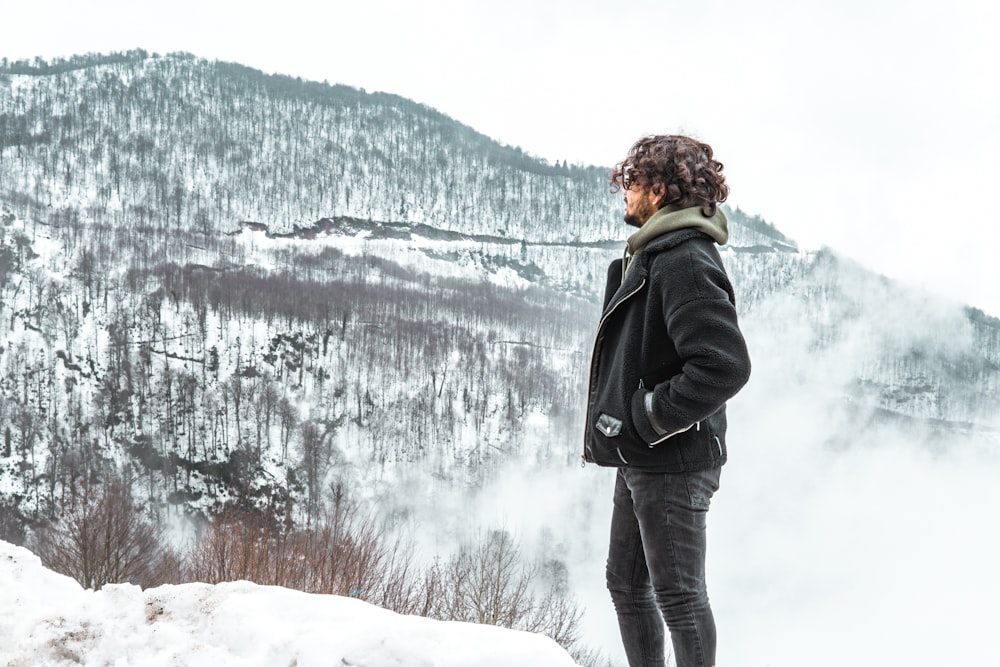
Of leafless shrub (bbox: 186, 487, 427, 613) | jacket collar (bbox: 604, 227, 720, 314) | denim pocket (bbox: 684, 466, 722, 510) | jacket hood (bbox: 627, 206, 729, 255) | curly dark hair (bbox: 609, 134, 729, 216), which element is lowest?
leafless shrub (bbox: 186, 487, 427, 613)

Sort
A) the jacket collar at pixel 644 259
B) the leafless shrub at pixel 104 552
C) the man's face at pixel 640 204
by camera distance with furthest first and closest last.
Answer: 1. the leafless shrub at pixel 104 552
2. the man's face at pixel 640 204
3. the jacket collar at pixel 644 259

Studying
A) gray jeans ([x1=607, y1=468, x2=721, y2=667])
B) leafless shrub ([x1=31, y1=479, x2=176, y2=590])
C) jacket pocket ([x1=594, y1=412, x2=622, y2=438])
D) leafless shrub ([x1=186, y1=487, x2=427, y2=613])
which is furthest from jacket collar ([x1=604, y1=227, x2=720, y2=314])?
leafless shrub ([x1=31, y1=479, x2=176, y2=590])

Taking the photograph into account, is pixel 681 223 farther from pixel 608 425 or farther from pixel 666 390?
pixel 608 425

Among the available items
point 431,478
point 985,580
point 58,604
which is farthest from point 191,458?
point 985,580

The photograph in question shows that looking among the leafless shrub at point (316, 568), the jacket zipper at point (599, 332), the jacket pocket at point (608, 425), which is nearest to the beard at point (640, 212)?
the jacket zipper at point (599, 332)

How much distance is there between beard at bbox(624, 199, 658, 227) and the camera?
6.60 ft

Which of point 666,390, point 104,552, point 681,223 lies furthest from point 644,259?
point 104,552

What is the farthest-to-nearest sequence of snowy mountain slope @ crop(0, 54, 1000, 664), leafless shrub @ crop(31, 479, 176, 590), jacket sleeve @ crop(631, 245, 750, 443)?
1. snowy mountain slope @ crop(0, 54, 1000, 664)
2. leafless shrub @ crop(31, 479, 176, 590)
3. jacket sleeve @ crop(631, 245, 750, 443)

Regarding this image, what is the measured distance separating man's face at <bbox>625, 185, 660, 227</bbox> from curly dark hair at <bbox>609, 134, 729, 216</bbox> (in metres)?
0.02

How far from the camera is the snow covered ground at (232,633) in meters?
1.78

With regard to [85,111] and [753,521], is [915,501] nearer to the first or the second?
[753,521]

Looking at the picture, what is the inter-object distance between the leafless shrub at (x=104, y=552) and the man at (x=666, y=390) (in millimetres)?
30672

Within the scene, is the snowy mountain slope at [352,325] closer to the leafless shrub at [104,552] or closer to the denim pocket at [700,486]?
the leafless shrub at [104,552]

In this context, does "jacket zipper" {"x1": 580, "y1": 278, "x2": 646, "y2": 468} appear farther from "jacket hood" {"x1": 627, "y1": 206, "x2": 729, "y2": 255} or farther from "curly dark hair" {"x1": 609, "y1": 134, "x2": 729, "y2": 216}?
"curly dark hair" {"x1": 609, "y1": 134, "x2": 729, "y2": 216}
